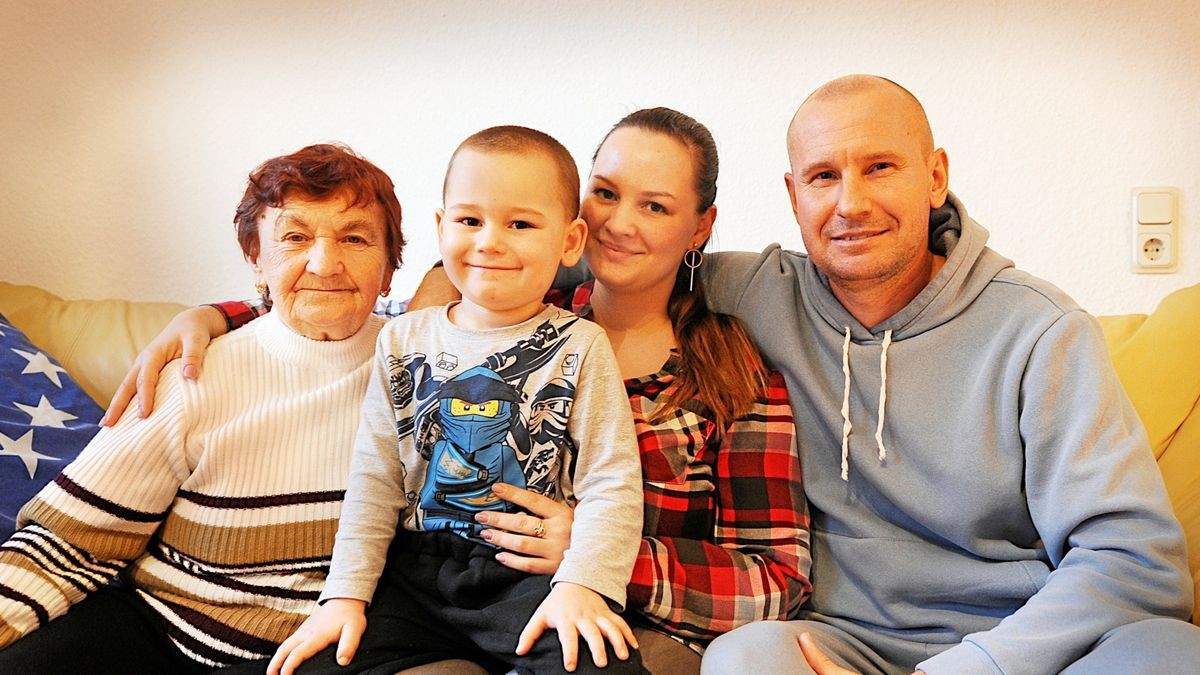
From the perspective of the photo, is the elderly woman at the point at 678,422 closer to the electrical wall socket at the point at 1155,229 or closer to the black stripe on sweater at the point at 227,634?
the black stripe on sweater at the point at 227,634

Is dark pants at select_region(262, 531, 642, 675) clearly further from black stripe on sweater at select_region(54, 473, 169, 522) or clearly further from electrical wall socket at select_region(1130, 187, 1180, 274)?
electrical wall socket at select_region(1130, 187, 1180, 274)

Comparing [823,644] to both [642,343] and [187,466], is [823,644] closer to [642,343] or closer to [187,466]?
[642,343]

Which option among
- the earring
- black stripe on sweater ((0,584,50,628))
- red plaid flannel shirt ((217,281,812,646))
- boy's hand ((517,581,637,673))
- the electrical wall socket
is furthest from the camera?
the electrical wall socket

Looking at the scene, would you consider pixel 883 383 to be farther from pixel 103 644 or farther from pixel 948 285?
pixel 103 644

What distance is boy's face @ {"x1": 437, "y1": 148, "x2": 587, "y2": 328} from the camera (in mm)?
1353

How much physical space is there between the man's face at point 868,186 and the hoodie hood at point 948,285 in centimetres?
5

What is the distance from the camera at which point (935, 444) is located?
4.63 feet

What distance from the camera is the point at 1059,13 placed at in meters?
2.04

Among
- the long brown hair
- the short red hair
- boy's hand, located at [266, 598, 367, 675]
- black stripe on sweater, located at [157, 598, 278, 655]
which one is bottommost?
black stripe on sweater, located at [157, 598, 278, 655]

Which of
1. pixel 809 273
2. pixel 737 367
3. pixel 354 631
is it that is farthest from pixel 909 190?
pixel 354 631

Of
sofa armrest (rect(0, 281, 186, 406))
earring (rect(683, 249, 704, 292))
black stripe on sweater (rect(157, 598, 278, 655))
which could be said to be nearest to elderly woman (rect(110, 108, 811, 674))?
earring (rect(683, 249, 704, 292))

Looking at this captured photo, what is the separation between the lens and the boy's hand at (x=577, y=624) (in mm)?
1167

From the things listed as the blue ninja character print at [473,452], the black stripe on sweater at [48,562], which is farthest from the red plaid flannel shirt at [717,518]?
the black stripe on sweater at [48,562]

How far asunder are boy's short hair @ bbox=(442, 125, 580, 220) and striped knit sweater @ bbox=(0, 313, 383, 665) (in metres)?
0.40
